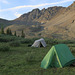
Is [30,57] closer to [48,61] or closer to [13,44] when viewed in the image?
[48,61]

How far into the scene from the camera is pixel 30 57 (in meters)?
8.66

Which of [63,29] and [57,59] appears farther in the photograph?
[63,29]

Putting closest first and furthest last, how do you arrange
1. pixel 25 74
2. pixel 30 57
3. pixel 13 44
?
1. pixel 25 74
2. pixel 30 57
3. pixel 13 44

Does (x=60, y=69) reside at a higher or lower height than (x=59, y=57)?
lower

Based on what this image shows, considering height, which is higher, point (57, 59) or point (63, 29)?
point (63, 29)

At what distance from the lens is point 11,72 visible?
6.25 metres

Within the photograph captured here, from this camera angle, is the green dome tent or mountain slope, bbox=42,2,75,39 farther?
mountain slope, bbox=42,2,75,39

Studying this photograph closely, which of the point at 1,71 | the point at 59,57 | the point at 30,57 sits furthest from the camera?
the point at 30,57

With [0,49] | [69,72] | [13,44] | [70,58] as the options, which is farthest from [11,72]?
[13,44]

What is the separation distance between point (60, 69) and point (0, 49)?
839cm

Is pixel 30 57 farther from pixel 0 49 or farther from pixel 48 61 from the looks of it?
pixel 0 49

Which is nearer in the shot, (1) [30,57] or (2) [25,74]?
(2) [25,74]

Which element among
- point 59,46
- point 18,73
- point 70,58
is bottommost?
point 18,73

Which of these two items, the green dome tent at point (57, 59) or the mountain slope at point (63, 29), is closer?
the green dome tent at point (57, 59)
